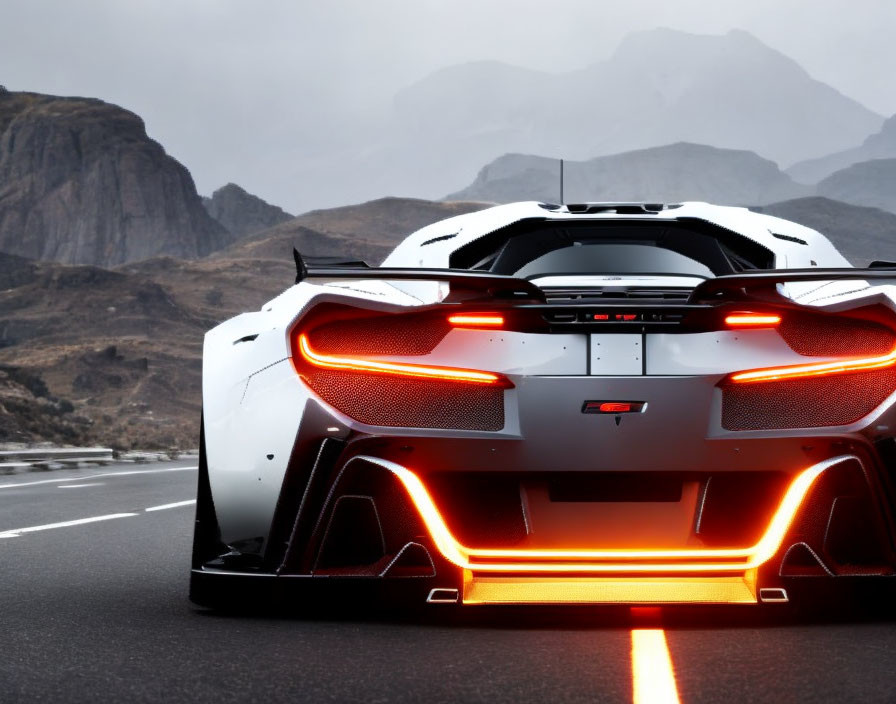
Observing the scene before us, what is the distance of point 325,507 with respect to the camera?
3996mm

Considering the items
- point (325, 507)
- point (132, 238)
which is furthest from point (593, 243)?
point (132, 238)

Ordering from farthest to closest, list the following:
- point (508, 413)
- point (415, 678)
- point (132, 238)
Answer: point (132, 238) < point (508, 413) < point (415, 678)

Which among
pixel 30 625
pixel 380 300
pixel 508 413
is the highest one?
pixel 380 300

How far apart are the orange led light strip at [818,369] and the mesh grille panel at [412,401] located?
0.72 metres

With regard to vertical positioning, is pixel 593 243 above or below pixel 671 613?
above

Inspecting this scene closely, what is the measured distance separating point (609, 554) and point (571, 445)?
1.11 ft

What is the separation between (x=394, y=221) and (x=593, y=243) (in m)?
184

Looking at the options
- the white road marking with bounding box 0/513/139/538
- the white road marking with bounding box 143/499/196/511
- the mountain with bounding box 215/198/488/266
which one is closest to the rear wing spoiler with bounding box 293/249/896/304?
the white road marking with bounding box 0/513/139/538

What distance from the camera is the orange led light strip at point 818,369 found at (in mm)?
3924

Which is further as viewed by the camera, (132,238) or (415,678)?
(132,238)

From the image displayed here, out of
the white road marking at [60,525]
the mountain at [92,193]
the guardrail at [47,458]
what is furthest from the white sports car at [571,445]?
the mountain at [92,193]

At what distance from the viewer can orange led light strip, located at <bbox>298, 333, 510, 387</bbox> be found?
3943 mm

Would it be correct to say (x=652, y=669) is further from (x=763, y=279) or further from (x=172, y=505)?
(x=172, y=505)

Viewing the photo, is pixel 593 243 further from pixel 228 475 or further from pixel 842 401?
pixel 228 475
